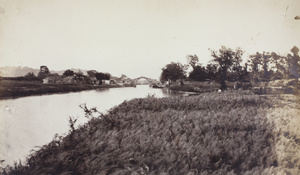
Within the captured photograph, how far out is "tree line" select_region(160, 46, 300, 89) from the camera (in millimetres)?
7637

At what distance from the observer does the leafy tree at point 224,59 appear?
8.29 m

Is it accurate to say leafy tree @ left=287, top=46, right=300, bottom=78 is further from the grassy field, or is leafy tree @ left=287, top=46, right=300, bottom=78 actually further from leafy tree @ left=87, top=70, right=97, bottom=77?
the grassy field

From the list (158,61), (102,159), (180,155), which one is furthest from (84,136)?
(158,61)

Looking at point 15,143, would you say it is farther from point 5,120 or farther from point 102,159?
point 102,159

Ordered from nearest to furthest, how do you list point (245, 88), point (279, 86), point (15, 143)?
point (15, 143) → point (279, 86) → point (245, 88)

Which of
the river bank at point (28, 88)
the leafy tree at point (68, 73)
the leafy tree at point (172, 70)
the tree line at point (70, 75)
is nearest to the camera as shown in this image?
the river bank at point (28, 88)

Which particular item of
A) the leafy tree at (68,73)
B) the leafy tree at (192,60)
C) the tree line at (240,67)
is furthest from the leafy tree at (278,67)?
the leafy tree at (68,73)

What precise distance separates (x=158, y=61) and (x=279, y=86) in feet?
19.4

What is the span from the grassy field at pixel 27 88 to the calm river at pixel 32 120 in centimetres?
20

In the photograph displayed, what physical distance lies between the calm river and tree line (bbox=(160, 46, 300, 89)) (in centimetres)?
444

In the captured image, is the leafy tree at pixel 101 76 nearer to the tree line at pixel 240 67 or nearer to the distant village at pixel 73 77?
the distant village at pixel 73 77

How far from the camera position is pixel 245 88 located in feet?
43.3

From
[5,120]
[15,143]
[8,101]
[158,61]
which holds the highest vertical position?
[158,61]

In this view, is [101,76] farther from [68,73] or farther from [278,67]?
[278,67]
